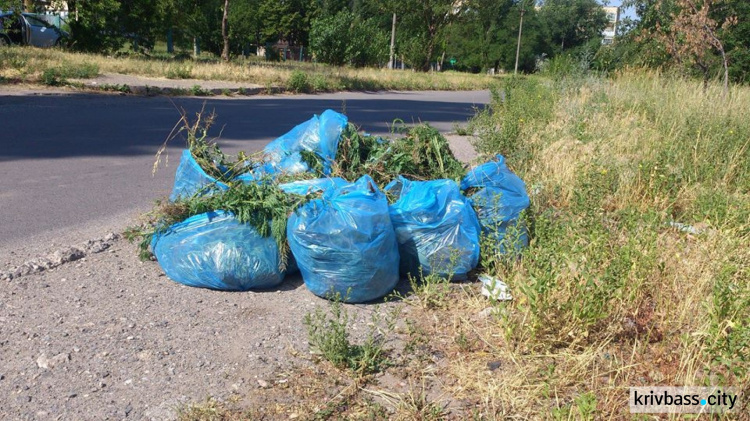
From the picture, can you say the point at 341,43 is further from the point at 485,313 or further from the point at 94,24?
the point at 485,313

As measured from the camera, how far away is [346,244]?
3.91 m

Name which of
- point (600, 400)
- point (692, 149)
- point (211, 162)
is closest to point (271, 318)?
point (211, 162)

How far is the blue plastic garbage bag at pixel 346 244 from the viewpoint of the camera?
3.91 m

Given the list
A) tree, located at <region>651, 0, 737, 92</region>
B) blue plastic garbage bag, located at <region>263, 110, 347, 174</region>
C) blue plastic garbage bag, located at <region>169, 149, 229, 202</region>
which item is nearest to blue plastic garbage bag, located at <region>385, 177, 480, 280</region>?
blue plastic garbage bag, located at <region>263, 110, 347, 174</region>

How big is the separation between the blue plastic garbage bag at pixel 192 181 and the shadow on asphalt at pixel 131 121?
7.42 ft

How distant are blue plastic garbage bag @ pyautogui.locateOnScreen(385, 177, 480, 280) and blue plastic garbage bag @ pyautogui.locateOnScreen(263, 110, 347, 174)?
102 centimetres

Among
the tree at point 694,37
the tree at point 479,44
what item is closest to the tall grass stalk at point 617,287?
the tree at point 694,37

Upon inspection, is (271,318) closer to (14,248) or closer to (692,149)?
(14,248)

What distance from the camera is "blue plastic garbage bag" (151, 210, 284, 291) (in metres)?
4.11

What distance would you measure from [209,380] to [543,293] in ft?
5.53

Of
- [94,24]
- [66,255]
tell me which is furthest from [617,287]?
[94,24]

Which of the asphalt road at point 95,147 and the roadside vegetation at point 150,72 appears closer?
the asphalt road at point 95,147

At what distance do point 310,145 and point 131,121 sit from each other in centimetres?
637

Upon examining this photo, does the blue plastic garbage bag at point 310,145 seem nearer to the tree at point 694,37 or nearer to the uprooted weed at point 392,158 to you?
the uprooted weed at point 392,158
